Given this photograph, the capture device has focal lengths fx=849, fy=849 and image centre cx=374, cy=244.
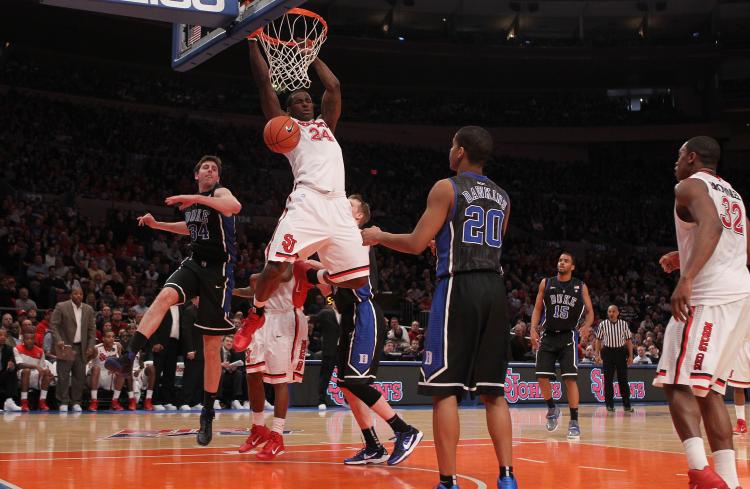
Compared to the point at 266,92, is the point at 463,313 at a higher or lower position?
lower

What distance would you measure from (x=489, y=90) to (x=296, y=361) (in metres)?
31.5

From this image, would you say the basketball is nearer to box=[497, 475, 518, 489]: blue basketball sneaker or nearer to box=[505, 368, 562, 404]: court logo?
box=[497, 475, 518, 489]: blue basketball sneaker

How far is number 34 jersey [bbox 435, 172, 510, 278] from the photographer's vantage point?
5121mm

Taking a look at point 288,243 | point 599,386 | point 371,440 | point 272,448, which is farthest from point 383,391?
point 288,243

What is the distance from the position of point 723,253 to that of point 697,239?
1.03ft

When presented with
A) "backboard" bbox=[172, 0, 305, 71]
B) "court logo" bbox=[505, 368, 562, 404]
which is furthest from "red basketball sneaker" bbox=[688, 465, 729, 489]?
"court logo" bbox=[505, 368, 562, 404]

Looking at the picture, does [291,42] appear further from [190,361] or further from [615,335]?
[615,335]

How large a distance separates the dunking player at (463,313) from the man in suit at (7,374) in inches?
411

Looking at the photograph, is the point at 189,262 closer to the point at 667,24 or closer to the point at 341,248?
the point at 341,248

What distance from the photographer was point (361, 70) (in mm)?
35031

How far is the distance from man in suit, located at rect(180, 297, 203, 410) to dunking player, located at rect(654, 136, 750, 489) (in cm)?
1055

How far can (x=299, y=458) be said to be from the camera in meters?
7.32

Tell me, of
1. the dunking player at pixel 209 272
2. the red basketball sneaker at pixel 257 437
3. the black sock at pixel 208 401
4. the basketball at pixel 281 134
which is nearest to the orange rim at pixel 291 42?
the dunking player at pixel 209 272

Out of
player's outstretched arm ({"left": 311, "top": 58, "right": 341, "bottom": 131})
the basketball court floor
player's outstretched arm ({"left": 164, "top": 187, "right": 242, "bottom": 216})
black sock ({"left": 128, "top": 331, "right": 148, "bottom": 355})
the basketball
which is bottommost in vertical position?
the basketball court floor
